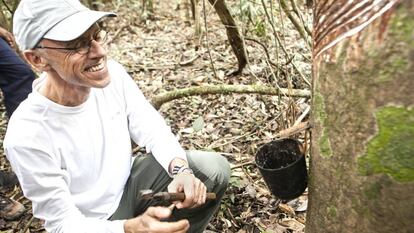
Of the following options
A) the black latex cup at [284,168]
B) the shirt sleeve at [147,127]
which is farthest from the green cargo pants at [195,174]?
the black latex cup at [284,168]

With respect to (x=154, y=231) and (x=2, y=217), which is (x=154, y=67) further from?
(x=154, y=231)

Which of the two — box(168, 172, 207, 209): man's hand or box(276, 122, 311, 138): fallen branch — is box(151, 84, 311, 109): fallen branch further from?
box(276, 122, 311, 138): fallen branch

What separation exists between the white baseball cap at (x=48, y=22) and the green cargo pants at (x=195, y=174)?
919 millimetres

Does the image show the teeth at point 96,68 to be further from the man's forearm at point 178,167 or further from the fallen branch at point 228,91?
the fallen branch at point 228,91

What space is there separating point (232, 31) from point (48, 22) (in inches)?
114

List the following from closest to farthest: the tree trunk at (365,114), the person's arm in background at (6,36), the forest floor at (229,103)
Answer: the tree trunk at (365,114) → the forest floor at (229,103) → the person's arm in background at (6,36)

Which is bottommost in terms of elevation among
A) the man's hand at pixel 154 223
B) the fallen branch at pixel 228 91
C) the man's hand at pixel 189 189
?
the fallen branch at pixel 228 91

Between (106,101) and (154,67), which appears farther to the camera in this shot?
(154,67)

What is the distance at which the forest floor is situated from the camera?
2932mm

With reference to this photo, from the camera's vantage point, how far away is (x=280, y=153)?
2057mm

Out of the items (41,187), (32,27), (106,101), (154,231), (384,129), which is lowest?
(154,231)

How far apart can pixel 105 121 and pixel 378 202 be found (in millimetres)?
1460

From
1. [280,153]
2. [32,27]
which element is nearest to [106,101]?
Result: [32,27]

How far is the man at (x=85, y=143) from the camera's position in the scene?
1.97 m
